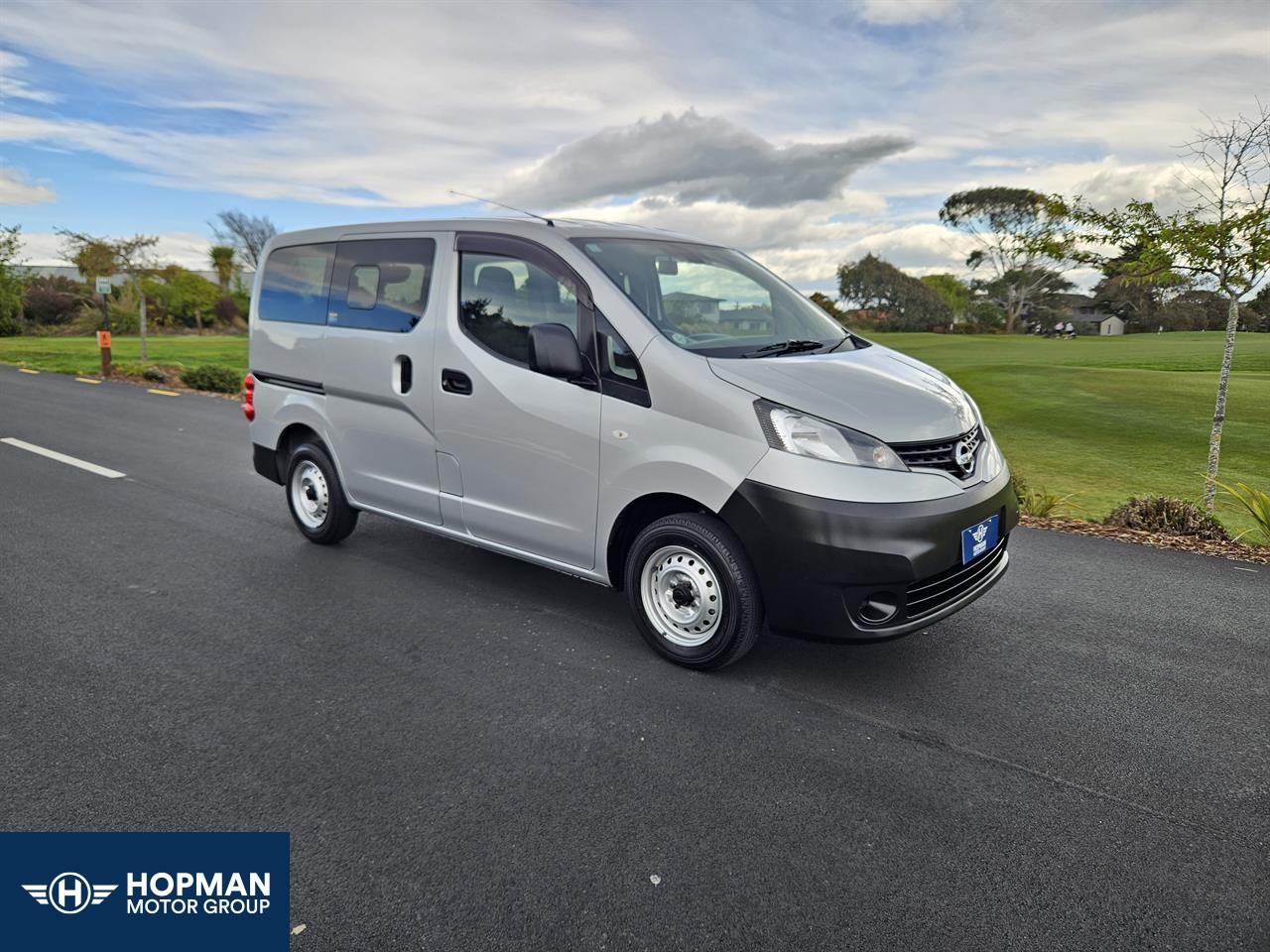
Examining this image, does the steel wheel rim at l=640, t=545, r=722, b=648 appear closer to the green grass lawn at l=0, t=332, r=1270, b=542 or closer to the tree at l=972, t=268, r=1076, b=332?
the green grass lawn at l=0, t=332, r=1270, b=542

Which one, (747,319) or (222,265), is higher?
(222,265)

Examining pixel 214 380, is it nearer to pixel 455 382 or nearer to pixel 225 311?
pixel 455 382

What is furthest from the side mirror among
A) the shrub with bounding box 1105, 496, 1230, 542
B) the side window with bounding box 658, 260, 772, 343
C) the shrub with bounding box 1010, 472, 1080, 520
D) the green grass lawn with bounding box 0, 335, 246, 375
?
the green grass lawn with bounding box 0, 335, 246, 375

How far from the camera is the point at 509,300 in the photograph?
4309mm

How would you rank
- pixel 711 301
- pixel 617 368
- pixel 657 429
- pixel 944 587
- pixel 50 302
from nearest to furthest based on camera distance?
pixel 944 587 < pixel 657 429 < pixel 617 368 < pixel 711 301 < pixel 50 302

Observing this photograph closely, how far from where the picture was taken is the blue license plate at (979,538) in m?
3.57

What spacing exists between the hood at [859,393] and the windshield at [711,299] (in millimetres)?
193

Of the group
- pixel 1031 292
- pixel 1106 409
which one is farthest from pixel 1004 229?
pixel 1106 409

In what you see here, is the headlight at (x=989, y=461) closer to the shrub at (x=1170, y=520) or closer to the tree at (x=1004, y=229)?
the shrub at (x=1170, y=520)

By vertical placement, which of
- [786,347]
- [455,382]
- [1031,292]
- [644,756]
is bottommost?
[644,756]

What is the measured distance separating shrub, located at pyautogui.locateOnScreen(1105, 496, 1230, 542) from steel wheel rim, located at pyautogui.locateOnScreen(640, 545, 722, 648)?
456 centimetres

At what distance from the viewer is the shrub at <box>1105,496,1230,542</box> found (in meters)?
6.36

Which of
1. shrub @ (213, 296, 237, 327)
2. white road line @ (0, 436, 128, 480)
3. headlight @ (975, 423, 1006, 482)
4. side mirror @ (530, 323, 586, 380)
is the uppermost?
shrub @ (213, 296, 237, 327)

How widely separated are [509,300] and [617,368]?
0.85m
